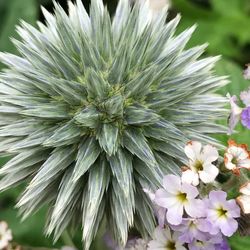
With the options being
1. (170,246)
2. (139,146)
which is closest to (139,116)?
(139,146)

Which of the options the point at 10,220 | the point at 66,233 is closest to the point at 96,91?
the point at 66,233

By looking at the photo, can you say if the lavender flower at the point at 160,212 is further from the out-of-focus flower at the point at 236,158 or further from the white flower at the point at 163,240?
the out-of-focus flower at the point at 236,158

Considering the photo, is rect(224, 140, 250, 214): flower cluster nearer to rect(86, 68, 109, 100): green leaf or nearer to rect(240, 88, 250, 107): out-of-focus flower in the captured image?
rect(240, 88, 250, 107): out-of-focus flower

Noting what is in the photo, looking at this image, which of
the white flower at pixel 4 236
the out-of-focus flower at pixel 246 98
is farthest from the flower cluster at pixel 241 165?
the white flower at pixel 4 236

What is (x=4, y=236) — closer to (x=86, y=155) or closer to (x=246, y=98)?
(x=86, y=155)

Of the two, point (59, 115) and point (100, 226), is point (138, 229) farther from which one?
point (59, 115)

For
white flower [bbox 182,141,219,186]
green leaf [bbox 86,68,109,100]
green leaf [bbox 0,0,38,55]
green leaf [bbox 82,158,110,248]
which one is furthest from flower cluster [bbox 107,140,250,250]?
green leaf [bbox 0,0,38,55]

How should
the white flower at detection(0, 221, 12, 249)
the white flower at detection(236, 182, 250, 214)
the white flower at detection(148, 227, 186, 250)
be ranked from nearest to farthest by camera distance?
the white flower at detection(236, 182, 250, 214)
the white flower at detection(148, 227, 186, 250)
the white flower at detection(0, 221, 12, 249)
